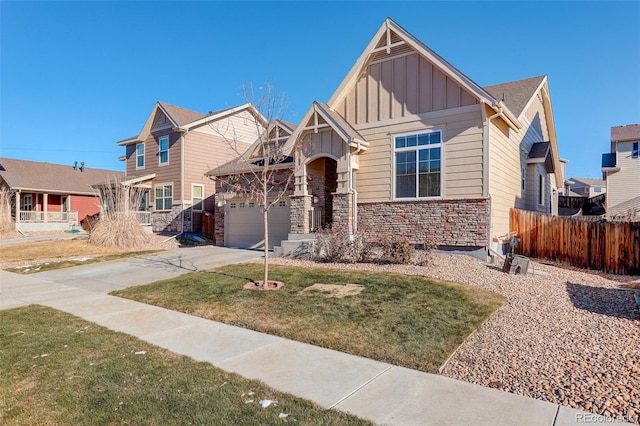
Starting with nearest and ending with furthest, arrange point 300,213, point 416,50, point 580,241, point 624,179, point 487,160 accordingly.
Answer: point 487,160 < point 580,241 < point 416,50 < point 300,213 < point 624,179

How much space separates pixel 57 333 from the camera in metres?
5.88

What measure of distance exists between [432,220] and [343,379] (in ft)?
29.5

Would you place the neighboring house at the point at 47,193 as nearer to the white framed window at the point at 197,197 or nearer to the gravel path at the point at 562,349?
the white framed window at the point at 197,197

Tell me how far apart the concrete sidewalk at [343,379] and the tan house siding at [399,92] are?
9775mm

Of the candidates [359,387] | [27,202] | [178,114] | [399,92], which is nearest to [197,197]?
[178,114]

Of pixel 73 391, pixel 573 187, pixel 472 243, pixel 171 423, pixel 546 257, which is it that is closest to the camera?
pixel 171 423

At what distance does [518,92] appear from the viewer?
16.1 meters

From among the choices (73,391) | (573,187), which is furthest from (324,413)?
(573,187)

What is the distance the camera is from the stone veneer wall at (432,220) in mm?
11609

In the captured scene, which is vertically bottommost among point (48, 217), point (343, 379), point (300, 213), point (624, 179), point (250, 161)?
point (343, 379)

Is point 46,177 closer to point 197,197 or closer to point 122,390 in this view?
point 197,197

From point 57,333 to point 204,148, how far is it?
19386 millimetres

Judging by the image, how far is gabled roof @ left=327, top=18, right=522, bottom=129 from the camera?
11430 mm

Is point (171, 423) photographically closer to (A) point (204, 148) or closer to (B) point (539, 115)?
(B) point (539, 115)
